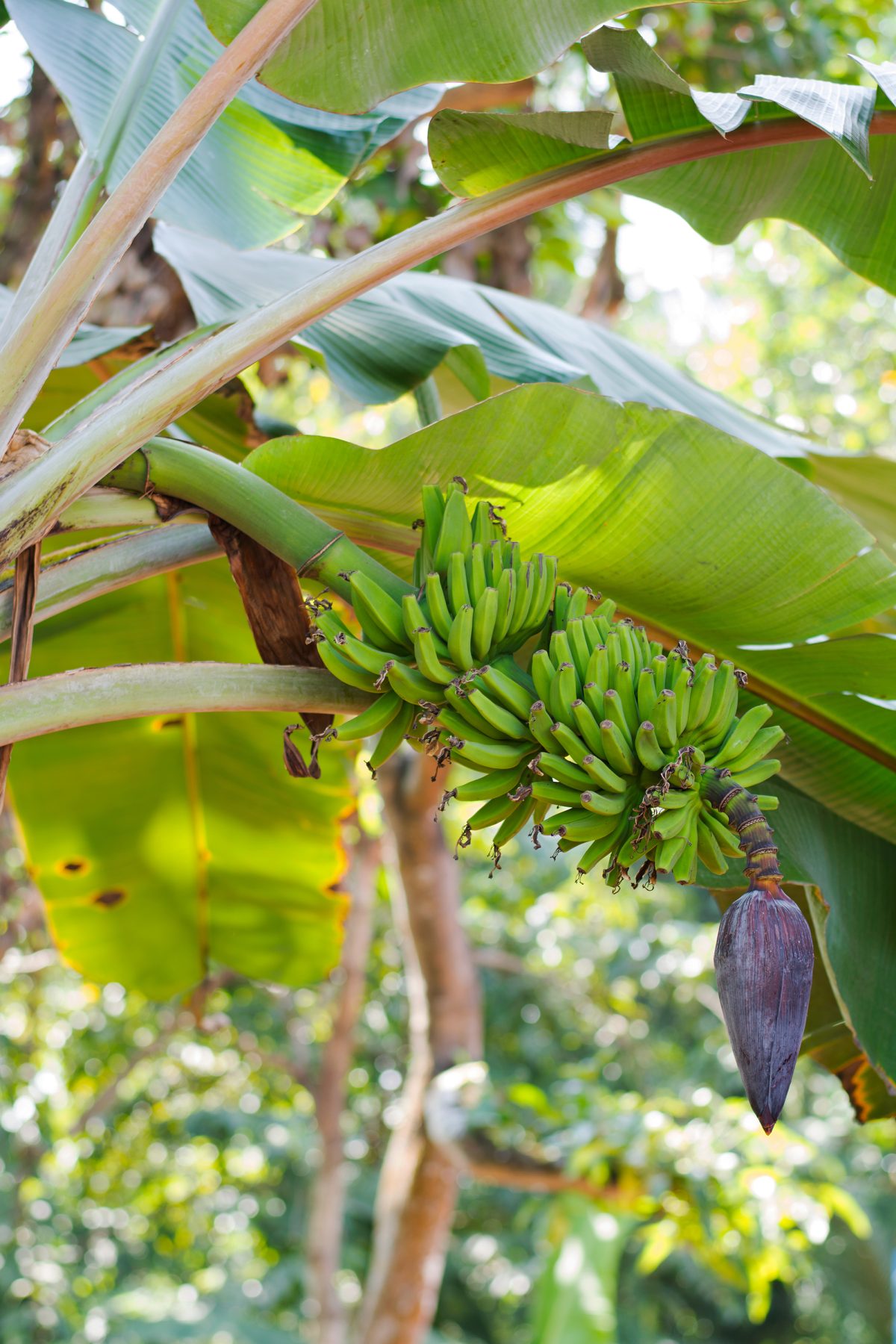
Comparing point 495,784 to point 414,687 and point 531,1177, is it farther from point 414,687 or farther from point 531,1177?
point 531,1177

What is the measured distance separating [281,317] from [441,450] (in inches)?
8.1

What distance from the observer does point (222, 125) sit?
163cm

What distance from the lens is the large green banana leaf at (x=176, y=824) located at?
1.82 meters

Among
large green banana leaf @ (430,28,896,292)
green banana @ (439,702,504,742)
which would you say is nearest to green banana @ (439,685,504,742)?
green banana @ (439,702,504,742)

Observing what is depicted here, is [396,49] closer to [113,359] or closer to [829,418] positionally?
[113,359]

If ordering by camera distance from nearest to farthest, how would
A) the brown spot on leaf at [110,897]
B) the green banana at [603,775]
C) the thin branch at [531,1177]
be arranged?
the green banana at [603,775], the brown spot on leaf at [110,897], the thin branch at [531,1177]

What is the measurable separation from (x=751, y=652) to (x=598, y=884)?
3927mm

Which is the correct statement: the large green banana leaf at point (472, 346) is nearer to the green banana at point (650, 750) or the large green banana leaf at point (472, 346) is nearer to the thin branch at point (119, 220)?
the thin branch at point (119, 220)

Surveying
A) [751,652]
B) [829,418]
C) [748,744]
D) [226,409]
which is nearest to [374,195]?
[226,409]

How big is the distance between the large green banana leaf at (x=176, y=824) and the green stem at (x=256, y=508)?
817mm

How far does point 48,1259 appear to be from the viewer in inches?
279

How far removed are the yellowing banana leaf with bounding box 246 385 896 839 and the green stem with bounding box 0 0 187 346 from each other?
277 mm

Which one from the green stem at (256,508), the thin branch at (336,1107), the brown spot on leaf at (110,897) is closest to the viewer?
the green stem at (256,508)

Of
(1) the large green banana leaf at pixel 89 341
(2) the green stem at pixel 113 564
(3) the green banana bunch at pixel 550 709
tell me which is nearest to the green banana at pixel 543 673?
(3) the green banana bunch at pixel 550 709
